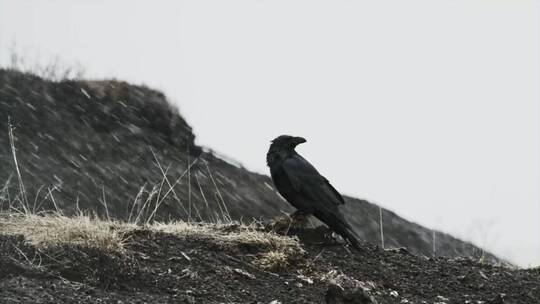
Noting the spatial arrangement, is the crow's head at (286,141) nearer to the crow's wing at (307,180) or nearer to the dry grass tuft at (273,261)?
the crow's wing at (307,180)

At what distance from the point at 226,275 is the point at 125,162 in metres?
6.42

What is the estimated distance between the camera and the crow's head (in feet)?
21.0

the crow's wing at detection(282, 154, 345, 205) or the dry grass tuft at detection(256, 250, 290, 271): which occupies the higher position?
the crow's wing at detection(282, 154, 345, 205)

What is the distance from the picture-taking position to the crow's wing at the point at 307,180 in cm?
620

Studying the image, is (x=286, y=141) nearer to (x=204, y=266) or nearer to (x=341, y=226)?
(x=341, y=226)

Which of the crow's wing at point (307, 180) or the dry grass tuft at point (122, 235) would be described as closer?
the dry grass tuft at point (122, 235)

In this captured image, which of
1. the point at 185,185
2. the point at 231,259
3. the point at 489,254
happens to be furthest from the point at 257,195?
the point at 231,259

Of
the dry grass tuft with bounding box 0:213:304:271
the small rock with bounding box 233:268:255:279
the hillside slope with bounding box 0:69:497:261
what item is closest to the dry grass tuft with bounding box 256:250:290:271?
the dry grass tuft with bounding box 0:213:304:271

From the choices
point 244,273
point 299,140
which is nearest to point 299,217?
point 299,140

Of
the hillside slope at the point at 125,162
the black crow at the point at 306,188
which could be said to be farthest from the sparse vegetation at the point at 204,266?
the hillside slope at the point at 125,162

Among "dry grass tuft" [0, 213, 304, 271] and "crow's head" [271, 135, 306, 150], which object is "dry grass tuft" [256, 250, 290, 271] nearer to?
"dry grass tuft" [0, 213, 304, 271]

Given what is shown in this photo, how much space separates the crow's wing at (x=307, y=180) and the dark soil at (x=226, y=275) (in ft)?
1.07

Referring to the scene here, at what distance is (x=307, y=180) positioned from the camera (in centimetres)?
622

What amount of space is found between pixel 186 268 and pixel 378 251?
183 cm
